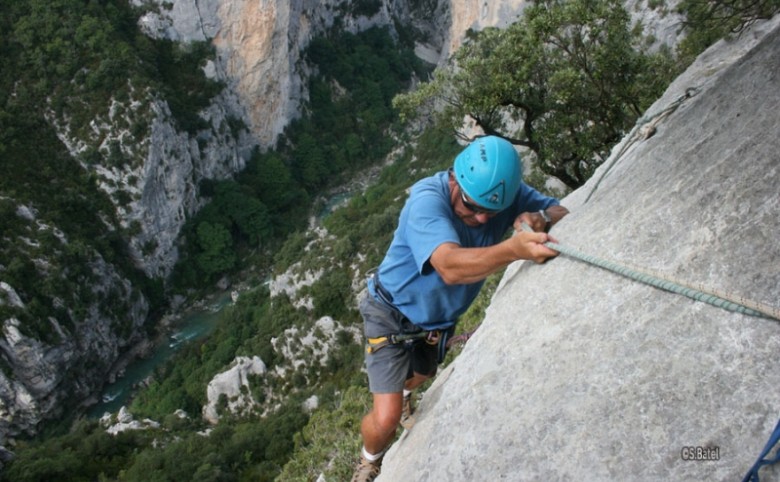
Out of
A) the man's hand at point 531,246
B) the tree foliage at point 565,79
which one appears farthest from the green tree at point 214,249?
the man's hand at point 531,246

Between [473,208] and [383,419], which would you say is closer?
[473,208]

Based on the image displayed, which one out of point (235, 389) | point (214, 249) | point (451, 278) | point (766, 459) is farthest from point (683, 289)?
point (214, 249)

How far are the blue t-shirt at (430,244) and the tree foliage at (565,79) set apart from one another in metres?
5.72

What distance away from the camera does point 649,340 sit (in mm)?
2525

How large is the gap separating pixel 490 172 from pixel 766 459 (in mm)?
1927

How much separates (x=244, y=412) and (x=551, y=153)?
3387 centimetres

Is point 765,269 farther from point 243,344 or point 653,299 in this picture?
point 243,344

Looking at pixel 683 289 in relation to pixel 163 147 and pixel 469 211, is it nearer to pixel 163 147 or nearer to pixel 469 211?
pixel 469 211

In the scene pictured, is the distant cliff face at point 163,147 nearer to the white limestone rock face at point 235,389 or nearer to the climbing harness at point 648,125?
the white limestone rock face at point 235,389

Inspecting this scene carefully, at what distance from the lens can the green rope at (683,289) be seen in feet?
7.37

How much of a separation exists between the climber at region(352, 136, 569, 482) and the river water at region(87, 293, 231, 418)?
43.9 meters

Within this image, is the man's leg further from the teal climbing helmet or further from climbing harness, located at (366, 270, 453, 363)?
the teal climbing helmet

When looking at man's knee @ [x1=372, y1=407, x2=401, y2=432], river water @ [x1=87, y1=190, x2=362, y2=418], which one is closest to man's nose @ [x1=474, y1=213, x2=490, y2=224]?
man's knee @ [x1=372, y1=407, x2=401, y2=432]

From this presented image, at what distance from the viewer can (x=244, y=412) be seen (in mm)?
37906
